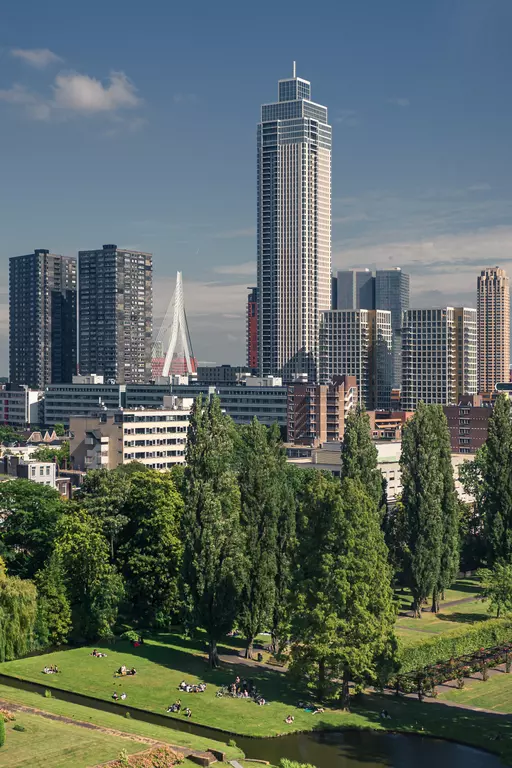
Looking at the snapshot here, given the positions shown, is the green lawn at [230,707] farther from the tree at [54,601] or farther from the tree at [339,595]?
the tree at [54,601]

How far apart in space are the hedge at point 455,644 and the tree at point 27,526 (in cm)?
3715

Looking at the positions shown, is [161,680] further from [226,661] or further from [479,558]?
[479,558]

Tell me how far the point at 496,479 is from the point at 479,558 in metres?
17.0

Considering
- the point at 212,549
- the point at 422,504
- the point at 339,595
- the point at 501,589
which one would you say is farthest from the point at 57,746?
the point at 422,504

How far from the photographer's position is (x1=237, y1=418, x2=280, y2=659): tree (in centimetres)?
8556

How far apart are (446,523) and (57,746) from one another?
183ft

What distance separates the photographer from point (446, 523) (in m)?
107

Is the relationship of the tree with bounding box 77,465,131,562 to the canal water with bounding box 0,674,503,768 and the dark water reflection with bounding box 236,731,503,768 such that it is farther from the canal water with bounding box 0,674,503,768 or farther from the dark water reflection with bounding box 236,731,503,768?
the dark water reflection with bounding box 236,731,503,768

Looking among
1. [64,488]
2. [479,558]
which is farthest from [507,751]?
[64,488]

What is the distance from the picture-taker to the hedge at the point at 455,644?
262 feet

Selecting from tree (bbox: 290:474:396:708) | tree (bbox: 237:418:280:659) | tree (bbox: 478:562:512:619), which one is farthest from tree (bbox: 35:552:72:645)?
tree (bbox: 478:562:512:619)

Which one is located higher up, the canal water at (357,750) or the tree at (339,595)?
the tree at (339,595)

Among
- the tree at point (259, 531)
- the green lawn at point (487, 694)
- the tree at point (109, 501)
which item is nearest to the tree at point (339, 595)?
the green lawn at point (487, 694)

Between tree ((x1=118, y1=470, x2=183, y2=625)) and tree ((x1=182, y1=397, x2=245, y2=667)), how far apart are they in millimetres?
9355
